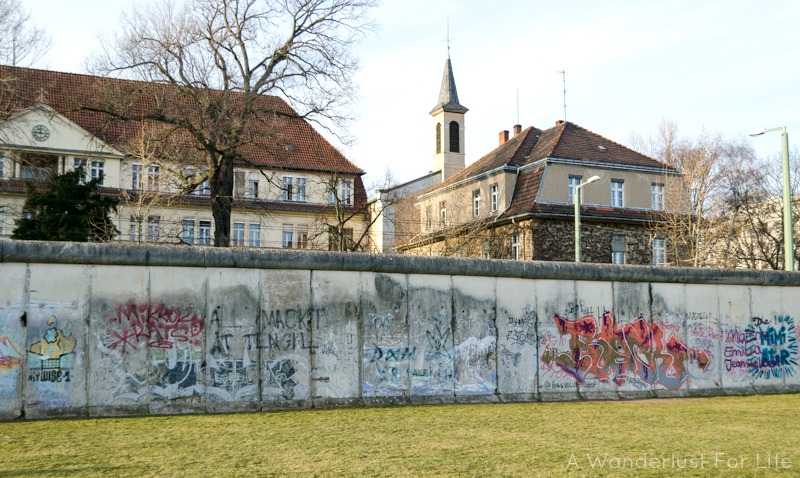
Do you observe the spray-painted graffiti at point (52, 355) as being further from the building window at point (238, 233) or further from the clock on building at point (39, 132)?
the building window at point (238, 233)

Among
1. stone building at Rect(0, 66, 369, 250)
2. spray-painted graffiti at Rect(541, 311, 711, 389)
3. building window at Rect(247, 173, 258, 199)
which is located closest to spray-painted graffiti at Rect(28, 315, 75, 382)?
spray-painted graffiti at Rect(541, 311, 711, 389)

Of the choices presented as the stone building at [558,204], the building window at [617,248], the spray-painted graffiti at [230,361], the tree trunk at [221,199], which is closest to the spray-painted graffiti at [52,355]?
the spray-painted graffiti at [230,361]

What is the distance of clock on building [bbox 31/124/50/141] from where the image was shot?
1705 inches

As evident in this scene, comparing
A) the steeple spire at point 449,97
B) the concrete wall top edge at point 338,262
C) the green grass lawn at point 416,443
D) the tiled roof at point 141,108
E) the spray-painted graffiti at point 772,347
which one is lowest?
the green grass lawn at point 416,443

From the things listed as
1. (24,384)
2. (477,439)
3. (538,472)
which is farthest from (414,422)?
(24,384)

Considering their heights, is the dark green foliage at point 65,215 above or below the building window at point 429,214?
below

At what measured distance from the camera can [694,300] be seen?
17.6m

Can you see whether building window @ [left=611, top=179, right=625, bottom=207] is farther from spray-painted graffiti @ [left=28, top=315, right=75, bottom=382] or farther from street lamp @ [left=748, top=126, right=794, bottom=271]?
spray-painted graffiti @ [left=28, top=315, right=75, bottom=382]

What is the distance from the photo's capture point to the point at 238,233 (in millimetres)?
48344

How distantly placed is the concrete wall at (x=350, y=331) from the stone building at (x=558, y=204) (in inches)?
879

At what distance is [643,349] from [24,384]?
1152 cm

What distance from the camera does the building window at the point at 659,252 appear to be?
43.8m

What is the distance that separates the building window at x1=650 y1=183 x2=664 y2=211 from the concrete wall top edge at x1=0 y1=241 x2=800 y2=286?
26.2 metres

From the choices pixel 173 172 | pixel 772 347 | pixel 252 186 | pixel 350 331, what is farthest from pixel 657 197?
pixel 350 331
